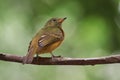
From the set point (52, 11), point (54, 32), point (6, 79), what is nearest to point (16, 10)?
point (52, 11)

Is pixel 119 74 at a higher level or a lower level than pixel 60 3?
lower

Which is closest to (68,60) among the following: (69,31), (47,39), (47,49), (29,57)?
(29,57)

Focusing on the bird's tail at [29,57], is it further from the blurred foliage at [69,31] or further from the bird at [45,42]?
the blurred foliage at [69,31]

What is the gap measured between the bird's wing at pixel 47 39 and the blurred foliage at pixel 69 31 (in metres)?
1.91

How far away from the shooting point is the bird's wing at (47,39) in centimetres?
402

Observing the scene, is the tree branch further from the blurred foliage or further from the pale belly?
the blurred foliage

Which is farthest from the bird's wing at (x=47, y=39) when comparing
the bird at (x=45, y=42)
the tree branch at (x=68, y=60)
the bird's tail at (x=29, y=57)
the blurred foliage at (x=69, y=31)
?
the blurred foliage at (x=69, y=31)

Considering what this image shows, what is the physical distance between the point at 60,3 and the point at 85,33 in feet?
2.03

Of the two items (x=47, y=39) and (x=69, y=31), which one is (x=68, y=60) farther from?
(x=69, y=31)

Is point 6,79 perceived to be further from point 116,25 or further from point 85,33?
point 116,25

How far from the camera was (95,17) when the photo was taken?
6328 millimetres

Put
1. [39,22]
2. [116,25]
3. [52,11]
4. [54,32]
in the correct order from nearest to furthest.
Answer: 1. [54,32]
2. [116,25]
3. [52,11]
4. [39,22]

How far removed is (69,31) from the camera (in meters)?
7.55

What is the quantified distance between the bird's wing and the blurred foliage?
191 cm
